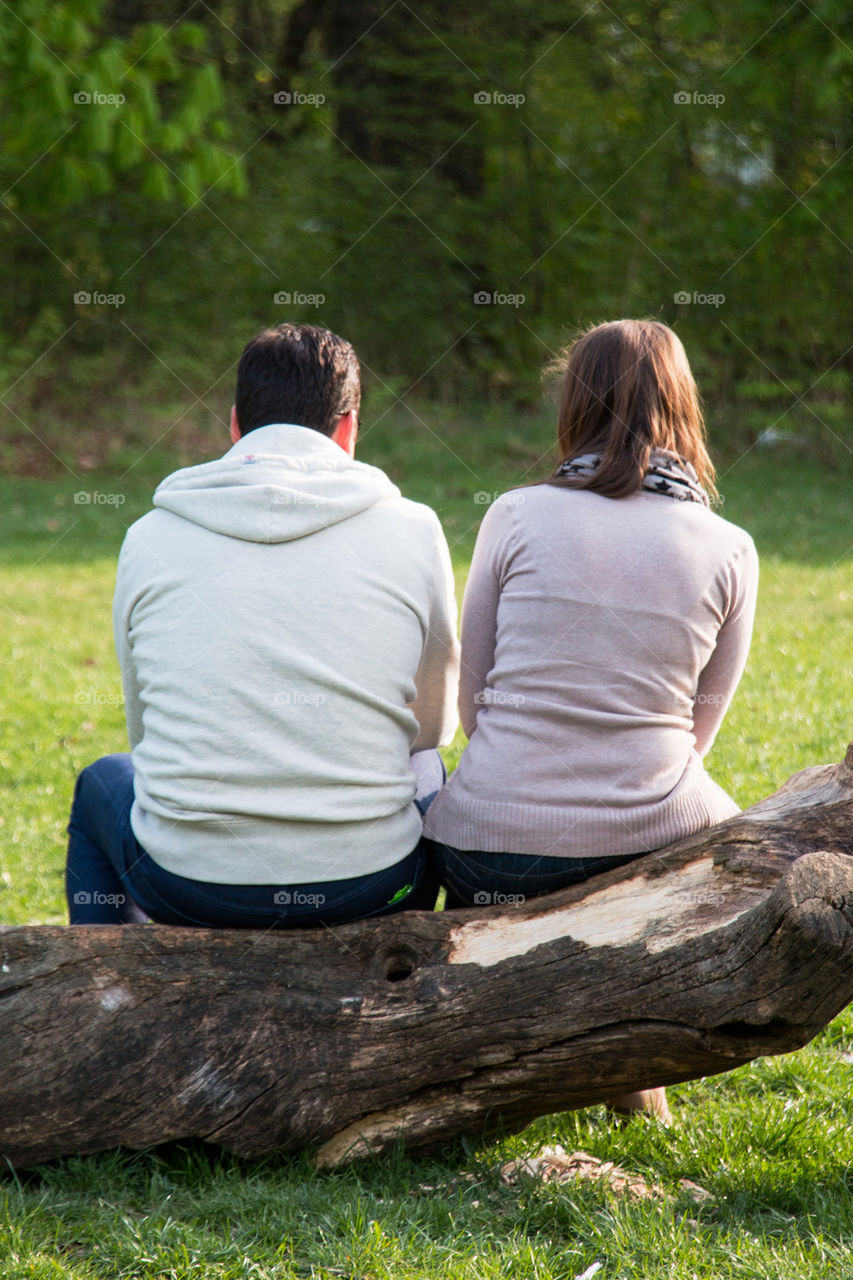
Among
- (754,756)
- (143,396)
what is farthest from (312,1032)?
(143,396)

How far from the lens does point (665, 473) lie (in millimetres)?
2678

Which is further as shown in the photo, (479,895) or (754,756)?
(754,756)

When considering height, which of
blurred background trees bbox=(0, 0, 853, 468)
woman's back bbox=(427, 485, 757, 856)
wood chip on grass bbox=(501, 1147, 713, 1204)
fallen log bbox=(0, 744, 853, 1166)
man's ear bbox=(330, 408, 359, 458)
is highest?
blurred background trees bbox=(0, 0, 853, 468)

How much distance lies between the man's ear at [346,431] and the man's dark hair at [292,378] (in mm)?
39

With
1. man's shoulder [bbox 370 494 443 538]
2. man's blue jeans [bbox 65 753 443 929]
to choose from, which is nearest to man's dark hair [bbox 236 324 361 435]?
man's shoulder [bbox 370 494 443 538]

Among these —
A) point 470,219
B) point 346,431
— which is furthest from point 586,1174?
point 470,219

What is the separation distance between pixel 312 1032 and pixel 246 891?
31cm

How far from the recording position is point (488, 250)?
15117 mm

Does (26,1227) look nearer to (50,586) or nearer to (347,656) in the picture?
(347,656)

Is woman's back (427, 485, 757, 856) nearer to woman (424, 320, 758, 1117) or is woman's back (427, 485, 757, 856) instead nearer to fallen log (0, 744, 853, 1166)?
woman (424, 320, 758, 1117)

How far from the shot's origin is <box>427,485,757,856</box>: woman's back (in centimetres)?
258

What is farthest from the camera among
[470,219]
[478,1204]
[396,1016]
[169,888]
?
[470,219]

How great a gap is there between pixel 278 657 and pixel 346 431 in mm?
603

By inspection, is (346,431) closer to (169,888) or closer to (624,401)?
(624,401)
